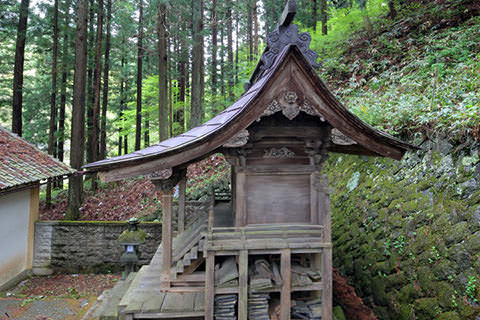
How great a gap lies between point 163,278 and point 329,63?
43.4ft

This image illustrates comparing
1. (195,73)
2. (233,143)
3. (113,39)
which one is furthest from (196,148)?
(113,39)

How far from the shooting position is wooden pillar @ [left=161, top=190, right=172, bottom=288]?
4.79 metres

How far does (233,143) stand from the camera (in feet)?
14.3

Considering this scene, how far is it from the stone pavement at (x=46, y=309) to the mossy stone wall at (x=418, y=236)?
23.4 ft

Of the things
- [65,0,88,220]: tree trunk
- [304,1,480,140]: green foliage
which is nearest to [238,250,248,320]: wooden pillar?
[304,1,480,140]: green foliage

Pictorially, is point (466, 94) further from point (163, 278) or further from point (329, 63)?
point (329, 63)

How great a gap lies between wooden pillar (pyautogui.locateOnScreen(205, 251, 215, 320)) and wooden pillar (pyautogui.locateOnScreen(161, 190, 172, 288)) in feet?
2.89

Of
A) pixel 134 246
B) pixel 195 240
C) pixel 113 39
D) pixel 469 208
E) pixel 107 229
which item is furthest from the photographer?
pixel 113 39

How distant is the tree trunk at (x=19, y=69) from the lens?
12.7 metres

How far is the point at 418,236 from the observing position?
5402 mm

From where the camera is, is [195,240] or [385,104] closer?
[195,240]

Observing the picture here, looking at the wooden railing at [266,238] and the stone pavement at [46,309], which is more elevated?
the wooden railing at [266,238]

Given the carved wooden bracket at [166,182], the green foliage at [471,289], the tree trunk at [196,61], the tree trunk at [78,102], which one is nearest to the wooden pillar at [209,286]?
the carved wooden bracket at [166,182]

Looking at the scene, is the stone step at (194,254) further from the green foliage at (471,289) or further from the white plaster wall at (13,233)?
the white plaster wall at (13,233)
